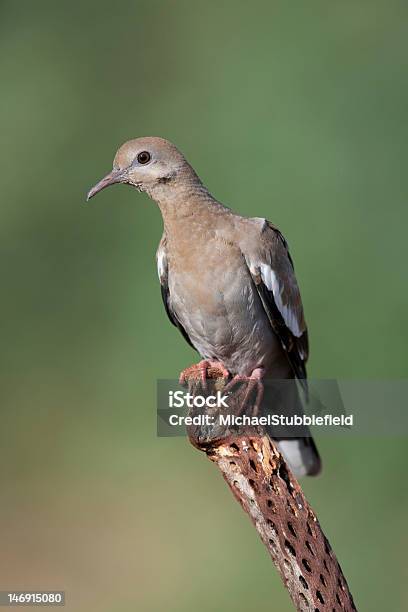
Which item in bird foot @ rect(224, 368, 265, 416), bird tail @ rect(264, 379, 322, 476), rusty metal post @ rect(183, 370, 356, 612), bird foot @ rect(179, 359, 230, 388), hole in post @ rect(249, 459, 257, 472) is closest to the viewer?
rusty metal post @ rect(183, 370, 356, 612)

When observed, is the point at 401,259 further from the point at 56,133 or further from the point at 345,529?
the point at 56,133

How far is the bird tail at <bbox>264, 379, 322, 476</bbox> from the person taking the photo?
3.89 metres

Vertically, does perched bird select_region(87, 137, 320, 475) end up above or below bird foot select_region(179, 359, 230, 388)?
above

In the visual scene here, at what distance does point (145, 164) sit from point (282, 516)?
5.00 ft

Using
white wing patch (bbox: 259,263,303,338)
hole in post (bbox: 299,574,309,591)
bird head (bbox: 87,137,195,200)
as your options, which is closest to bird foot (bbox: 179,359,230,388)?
white wing patch (bbox: 259,263,303,338)

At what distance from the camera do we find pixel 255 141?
681 cm

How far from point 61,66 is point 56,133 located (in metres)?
0.70

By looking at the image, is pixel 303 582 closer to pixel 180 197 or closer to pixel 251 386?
pixel 251 386

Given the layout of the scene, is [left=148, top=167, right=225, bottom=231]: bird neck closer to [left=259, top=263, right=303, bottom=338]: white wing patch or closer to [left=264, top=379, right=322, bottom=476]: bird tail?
[left=259, top=263, right=303, bottom=338]: white wing patch

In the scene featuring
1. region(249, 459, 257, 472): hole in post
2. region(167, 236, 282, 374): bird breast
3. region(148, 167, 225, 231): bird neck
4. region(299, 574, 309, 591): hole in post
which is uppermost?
region(148, 167, 225, 231): bird neck

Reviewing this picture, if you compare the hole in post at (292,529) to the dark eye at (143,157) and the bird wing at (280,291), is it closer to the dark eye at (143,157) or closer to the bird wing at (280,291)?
the bird wing at (280,291)

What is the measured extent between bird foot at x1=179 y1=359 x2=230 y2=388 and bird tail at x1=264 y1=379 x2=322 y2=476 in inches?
8.4

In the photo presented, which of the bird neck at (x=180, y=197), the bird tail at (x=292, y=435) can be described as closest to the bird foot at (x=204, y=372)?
the bird tail at (x=292, y=435)

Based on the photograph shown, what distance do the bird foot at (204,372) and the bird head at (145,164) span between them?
767mm
